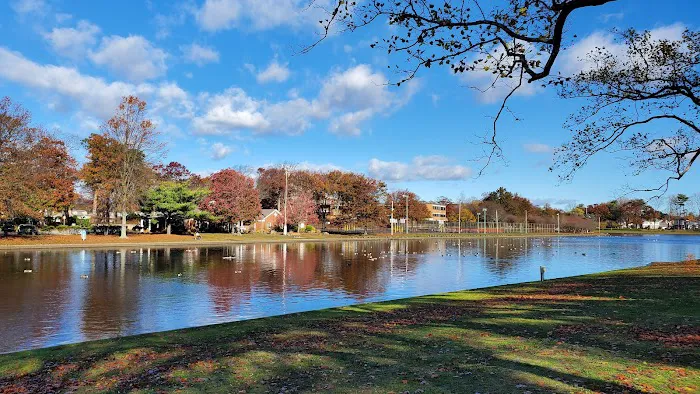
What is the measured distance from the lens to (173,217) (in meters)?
64.2

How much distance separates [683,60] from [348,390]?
15.8 meters

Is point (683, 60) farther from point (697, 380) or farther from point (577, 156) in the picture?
point (697, 380)

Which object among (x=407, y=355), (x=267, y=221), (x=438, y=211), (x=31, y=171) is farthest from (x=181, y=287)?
(x=438, y=211)

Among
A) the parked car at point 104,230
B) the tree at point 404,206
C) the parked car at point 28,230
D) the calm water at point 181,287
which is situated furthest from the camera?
the tree at point 404,206

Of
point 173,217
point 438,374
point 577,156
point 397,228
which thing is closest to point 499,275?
point 577,156

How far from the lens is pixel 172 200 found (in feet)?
194

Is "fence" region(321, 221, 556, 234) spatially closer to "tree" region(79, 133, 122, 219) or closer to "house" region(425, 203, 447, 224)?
"house" region(425, 203, 447, 224)

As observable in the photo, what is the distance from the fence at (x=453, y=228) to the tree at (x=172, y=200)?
3649cm

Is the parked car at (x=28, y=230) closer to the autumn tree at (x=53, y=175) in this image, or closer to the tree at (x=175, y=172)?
the autumn tree at (x=53, y=175)

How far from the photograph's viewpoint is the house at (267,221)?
8338 cm

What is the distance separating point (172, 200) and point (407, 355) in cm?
5612

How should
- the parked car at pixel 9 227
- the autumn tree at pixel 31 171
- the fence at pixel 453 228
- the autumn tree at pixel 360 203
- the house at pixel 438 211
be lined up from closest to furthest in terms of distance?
1. the autumn tree at pixel 31 171
2. the parked car at pixel 9 227
3. the autumn tree at pixel 360 203
4. the fence at pixel 453 228
5. the house at pixel 438 211

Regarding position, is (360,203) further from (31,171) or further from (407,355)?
(407,355)

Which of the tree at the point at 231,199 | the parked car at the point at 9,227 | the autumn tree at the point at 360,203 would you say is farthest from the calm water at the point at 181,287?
the autumn tree at the point at 360,203
